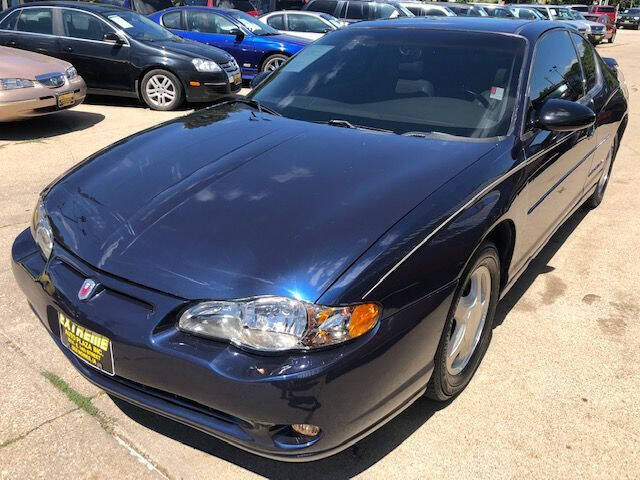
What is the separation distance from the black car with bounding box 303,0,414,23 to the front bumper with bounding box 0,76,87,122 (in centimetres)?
913

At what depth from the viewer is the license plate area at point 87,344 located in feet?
6.85

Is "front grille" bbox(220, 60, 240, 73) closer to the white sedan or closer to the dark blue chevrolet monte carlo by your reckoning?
the white sedan

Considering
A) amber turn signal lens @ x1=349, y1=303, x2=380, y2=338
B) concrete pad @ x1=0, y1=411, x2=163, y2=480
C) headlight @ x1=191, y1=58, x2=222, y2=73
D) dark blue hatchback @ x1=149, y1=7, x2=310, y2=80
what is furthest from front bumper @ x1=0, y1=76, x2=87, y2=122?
amber turn signal lens @ x1=349, y1=303, x2=380, y2=338

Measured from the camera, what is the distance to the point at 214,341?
75.9 inches

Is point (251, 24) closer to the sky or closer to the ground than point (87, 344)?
closer to the sky

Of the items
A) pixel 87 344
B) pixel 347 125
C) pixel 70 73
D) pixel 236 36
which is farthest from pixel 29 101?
pixel 87 344

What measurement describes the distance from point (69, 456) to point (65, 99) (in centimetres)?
611

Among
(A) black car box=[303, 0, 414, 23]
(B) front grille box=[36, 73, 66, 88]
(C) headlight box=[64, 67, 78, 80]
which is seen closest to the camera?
(B) front grille box=[36, 73, 66, 88]

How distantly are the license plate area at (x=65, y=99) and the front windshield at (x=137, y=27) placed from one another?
6.08ft

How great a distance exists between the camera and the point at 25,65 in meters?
7.09

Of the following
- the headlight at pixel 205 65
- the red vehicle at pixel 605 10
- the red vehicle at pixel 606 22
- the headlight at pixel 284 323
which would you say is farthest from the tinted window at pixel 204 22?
the red vehicle at pixel 605 10

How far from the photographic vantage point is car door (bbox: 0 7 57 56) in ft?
28.7

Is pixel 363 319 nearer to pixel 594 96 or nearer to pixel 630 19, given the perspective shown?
pixel 594 96

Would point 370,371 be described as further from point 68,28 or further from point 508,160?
point 68,28
